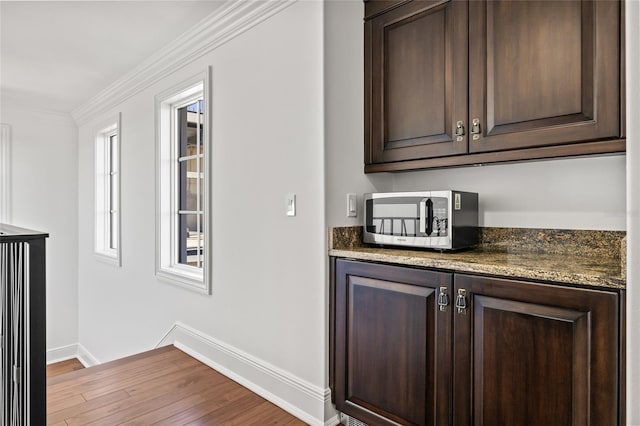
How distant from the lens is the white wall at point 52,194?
4.50 meters

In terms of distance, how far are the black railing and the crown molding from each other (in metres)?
1.66

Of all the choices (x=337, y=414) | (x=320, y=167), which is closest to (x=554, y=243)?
(x=320, y=167)

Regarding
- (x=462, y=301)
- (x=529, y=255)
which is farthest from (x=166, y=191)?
(x=529, y=255)

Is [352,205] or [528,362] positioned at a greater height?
[352,205]

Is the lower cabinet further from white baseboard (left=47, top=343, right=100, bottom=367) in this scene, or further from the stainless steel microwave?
white baseboard (left=47, top=343, right=100, bottom=367)

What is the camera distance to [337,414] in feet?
6.36

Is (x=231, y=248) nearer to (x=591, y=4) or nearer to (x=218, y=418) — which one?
(x=218, y=418)

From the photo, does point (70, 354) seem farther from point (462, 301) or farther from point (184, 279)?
point (462, 301)

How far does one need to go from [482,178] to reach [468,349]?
3.06 feet

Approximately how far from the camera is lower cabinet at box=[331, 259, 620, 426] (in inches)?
44.8

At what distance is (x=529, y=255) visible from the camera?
1.64 metres

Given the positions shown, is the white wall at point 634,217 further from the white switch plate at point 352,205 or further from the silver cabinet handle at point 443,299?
the white switch plate at point 352,205

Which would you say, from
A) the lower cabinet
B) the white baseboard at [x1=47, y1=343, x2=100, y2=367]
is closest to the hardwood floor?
the lower cabinet

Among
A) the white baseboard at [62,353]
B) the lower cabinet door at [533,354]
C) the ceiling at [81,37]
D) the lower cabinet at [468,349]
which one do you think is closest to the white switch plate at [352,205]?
the lower cabinet at [468,349]
